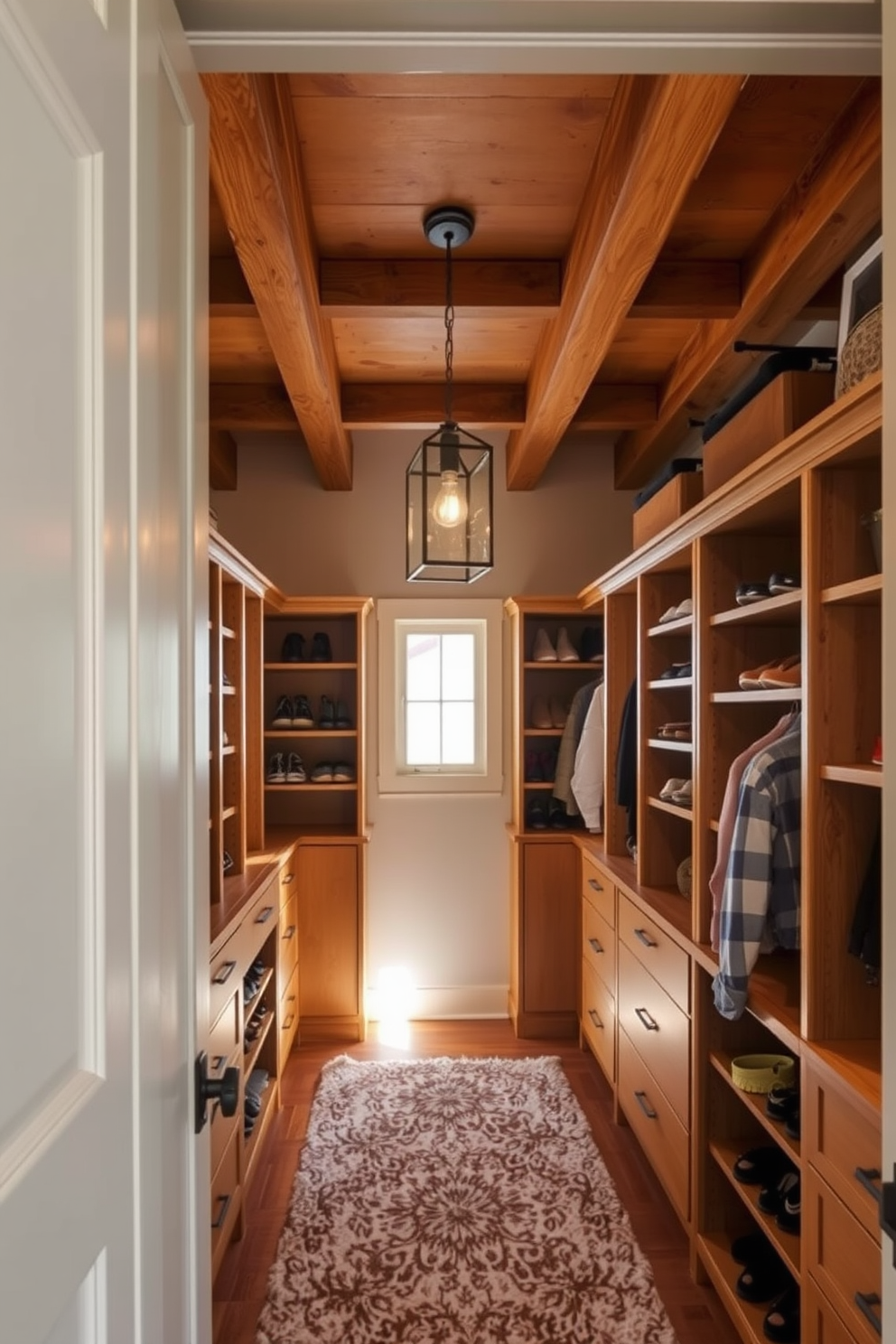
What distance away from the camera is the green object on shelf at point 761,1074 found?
1.96 m

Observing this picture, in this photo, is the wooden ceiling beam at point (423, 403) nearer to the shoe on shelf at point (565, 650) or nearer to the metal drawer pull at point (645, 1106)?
the shoe on shelf at point (565, 650)

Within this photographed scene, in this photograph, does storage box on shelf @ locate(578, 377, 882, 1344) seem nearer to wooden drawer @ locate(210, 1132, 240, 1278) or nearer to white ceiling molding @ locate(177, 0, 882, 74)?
white ceiling molding @ locate(177, 0, 882, 74)

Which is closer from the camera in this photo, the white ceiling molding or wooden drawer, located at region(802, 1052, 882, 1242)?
the white ceiling molding

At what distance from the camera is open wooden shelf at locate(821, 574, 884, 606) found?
1.39 metres

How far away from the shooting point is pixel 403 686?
13.9 ft

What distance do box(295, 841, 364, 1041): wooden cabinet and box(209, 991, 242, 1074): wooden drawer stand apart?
1.41 meters

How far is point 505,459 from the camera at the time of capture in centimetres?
418

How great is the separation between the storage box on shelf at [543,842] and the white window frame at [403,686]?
123 millimetres

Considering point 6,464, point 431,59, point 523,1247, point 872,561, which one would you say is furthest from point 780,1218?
point 431,59

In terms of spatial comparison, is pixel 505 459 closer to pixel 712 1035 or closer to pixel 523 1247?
pixel 712 1035

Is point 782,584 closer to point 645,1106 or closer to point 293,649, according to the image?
point 645,1106

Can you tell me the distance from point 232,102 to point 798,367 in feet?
4.19

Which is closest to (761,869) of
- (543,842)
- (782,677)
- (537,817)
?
(782,677)

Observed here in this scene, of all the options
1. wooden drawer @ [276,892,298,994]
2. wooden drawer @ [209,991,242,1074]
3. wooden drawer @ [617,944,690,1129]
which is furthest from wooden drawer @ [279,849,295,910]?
wooden drawer @ [617,944,690,1129]
